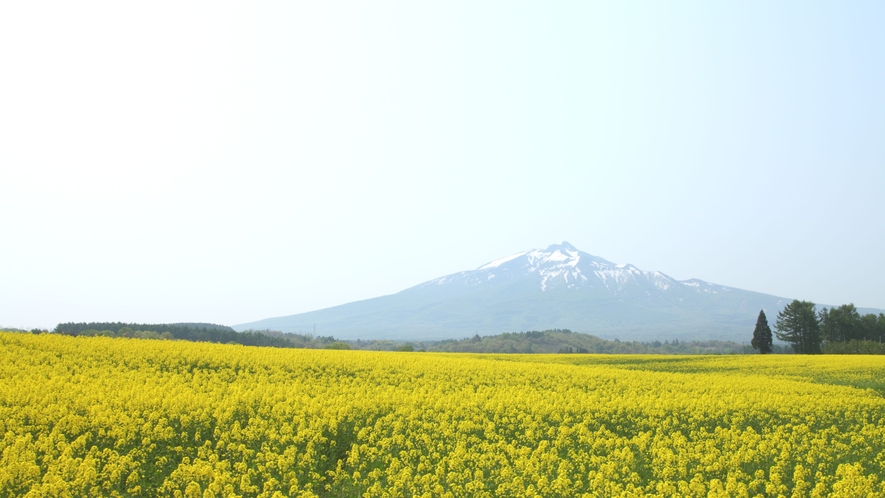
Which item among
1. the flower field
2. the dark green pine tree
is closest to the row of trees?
the dark green pine tree

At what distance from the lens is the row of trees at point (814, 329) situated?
265ft

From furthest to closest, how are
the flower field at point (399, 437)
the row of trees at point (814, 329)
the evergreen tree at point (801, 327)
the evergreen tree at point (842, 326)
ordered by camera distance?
the evergreen tree at point (842, 326)
the evergreen tree at point (801, 327)
the row of trees at point (814, 329)
the flower field at point (399, 437)

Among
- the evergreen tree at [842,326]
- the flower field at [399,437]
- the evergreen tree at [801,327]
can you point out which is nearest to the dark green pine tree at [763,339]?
the evergreen tree at [801,327]

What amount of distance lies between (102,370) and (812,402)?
23.3 metres

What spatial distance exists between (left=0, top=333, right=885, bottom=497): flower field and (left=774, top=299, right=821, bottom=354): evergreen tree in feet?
215

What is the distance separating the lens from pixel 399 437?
1325cm

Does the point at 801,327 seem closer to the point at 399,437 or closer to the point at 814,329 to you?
the point at 814,329

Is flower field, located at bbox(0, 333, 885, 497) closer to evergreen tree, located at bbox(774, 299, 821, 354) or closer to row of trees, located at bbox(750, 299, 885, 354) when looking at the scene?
row of trees, located at bbox(750, 299, 885, 354)

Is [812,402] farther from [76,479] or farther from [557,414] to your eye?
[76,479]

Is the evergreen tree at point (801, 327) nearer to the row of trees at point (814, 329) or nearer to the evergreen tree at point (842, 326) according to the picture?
the row of trees at point (814, 329)

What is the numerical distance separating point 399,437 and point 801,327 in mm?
84186

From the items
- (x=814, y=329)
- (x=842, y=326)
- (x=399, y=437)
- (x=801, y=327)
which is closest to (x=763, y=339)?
(x=801, y=327)

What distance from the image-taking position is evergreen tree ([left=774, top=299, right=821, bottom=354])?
8138cm

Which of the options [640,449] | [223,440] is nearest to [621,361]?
[640,449]
